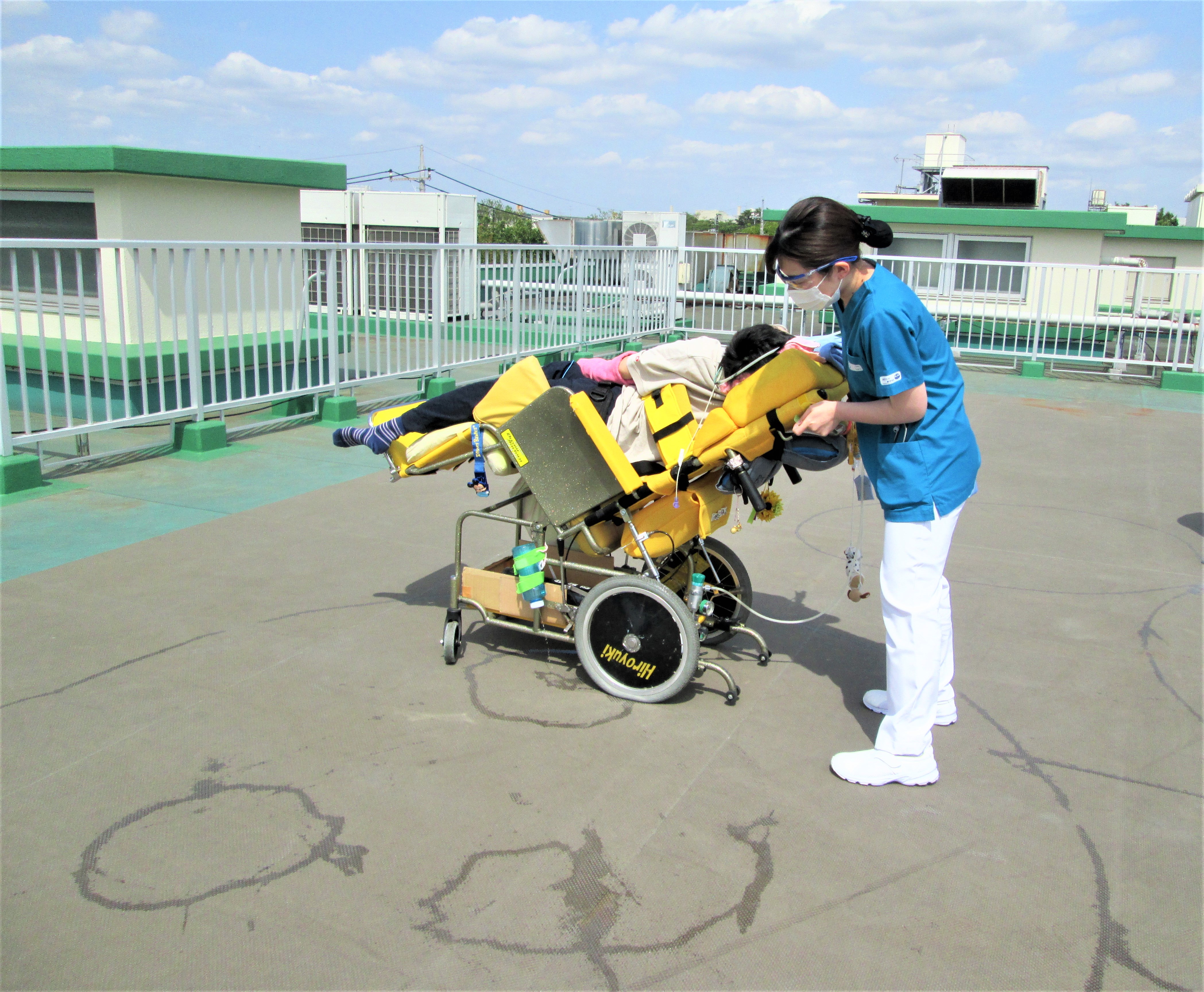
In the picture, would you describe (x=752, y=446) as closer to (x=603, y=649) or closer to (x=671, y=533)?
(x=671, y=533)

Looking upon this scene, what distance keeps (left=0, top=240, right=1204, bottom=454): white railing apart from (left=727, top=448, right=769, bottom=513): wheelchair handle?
2522 mm

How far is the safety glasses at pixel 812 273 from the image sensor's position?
2.99 m

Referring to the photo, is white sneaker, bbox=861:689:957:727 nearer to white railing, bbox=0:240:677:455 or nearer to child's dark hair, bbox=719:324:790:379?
child's dark hair, bbox=719:324:790:379

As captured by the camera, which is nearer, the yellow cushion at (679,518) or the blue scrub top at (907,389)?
the blue scrub top at (907,389)

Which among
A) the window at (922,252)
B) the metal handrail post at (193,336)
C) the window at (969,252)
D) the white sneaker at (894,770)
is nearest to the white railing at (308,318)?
the metal handrail post at (193,336)

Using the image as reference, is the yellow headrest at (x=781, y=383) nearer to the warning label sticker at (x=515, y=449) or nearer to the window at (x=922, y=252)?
the warning label sticker at (x=515, y=449)

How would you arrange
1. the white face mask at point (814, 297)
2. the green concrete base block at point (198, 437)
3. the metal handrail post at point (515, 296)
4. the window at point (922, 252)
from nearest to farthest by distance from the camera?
the white face mask at point (814, 297) < the green concrete base block at point (198, 437) < the metal handrail post at point (515, 296) < the window at point (922, 252)

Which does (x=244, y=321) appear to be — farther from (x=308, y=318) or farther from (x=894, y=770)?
(x=894, y=770)

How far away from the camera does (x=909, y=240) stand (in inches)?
752

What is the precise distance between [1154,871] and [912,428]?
58.4 inches

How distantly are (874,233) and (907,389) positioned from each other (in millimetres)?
523

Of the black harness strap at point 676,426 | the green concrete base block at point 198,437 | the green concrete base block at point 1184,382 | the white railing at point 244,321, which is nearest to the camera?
the black harness strap at point 676,426

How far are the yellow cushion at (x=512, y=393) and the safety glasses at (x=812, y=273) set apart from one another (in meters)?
1.10

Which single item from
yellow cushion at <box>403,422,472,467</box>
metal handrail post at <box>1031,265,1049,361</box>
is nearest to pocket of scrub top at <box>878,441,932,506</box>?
yellow cushion at <box>403,422,472,467</box>
